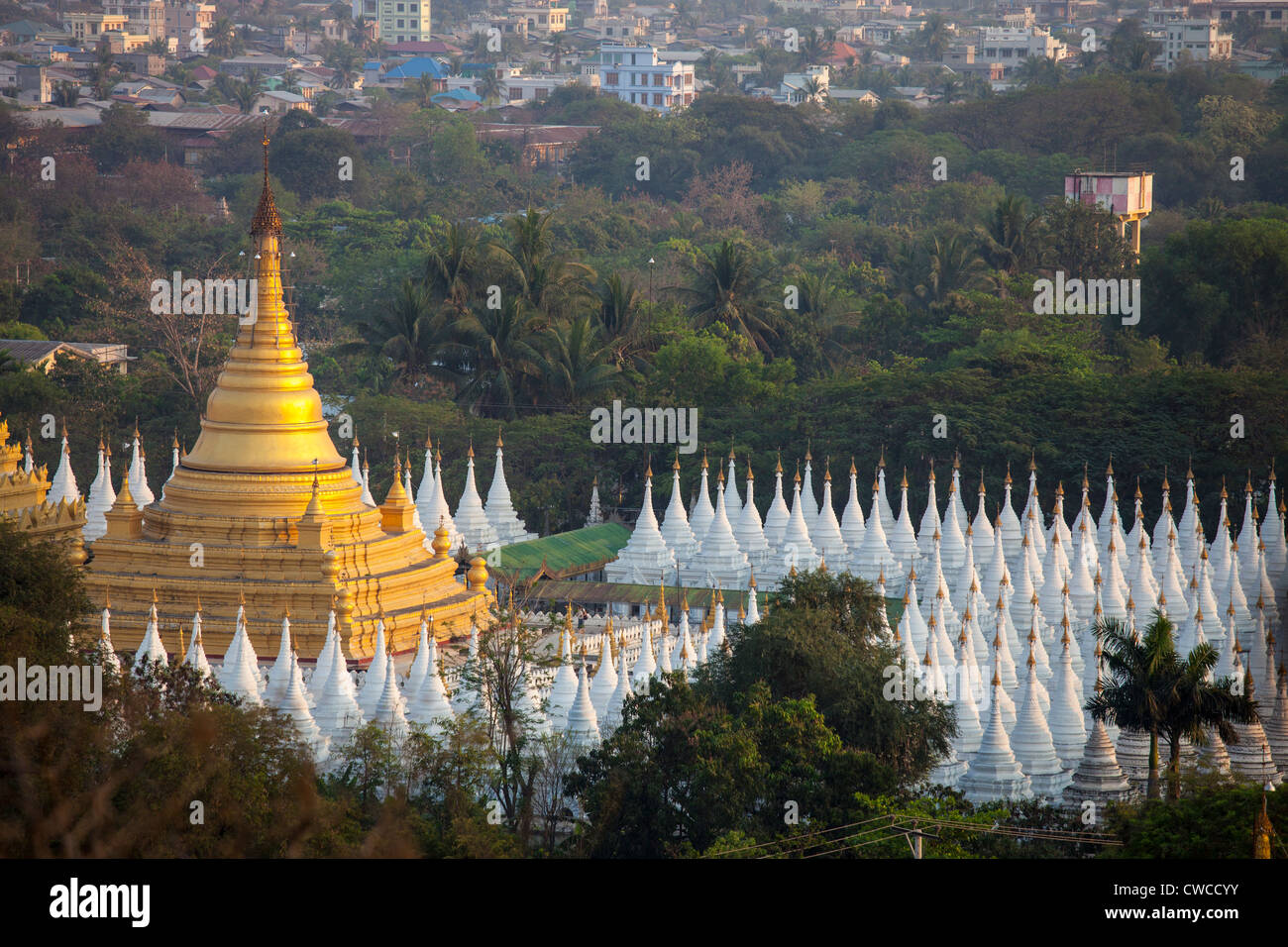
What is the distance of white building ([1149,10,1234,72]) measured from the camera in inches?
6265

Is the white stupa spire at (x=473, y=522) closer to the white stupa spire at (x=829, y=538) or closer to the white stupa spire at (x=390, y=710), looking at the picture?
the white stupa spire at (x=829, y=538)

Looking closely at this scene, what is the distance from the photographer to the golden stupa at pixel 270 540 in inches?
1431

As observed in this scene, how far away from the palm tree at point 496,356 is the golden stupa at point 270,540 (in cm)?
2092

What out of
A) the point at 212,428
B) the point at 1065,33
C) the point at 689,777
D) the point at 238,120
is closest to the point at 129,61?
the point at 238,120

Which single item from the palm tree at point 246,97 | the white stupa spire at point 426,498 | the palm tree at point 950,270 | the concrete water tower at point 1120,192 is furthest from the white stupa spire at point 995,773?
the palm tree at point 246,97

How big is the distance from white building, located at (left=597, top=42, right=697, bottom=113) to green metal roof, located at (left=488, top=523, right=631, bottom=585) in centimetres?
11616

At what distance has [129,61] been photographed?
6619 inches

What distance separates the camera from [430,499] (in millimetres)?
45875

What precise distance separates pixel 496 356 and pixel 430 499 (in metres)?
14.6

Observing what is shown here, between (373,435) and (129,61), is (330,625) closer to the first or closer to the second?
(373,435)

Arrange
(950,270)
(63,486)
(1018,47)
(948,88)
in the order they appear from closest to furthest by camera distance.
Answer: (63,486), (950,270), (948,88), (1018,47)

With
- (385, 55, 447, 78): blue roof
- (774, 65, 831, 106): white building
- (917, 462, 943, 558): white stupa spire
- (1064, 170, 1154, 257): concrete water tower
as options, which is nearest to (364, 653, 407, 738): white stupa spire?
(917, 462, 943, 558): white stupa spire

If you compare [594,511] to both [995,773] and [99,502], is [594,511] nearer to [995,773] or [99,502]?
[99,502]

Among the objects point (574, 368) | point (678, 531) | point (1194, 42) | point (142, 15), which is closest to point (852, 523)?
point (678, 531)
